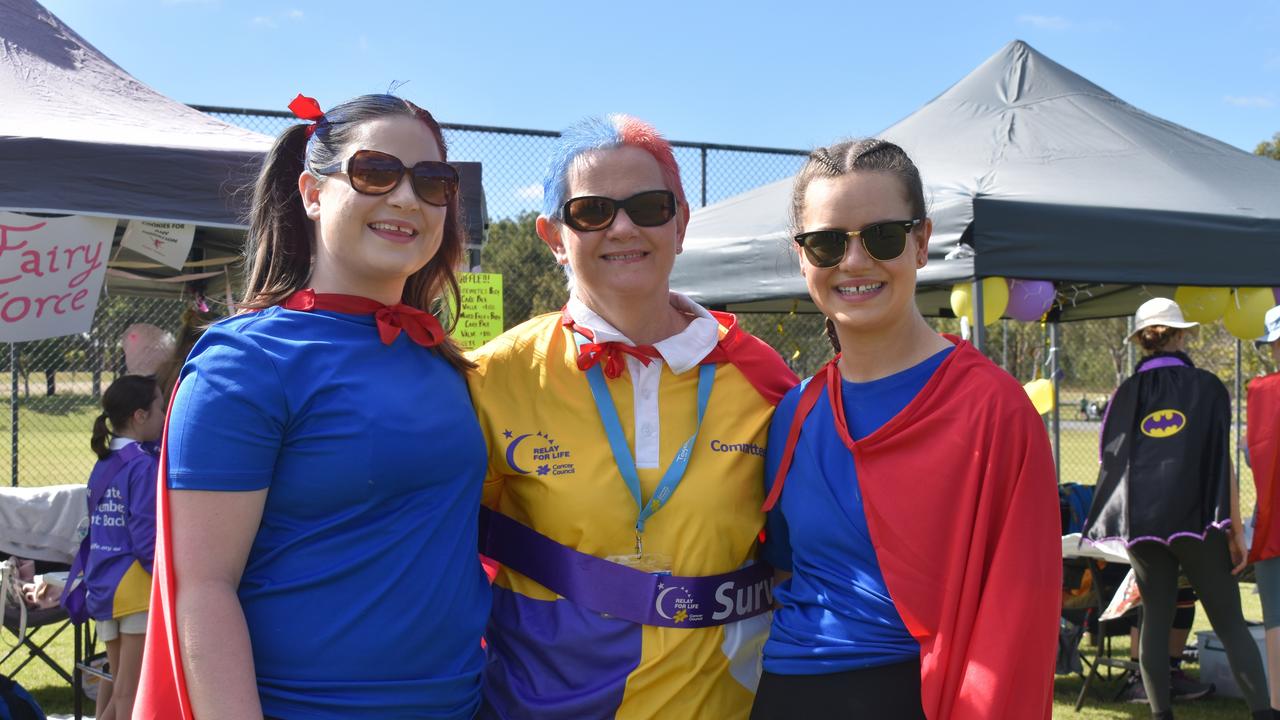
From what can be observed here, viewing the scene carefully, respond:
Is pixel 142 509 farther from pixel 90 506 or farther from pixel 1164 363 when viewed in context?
pixel 1164 363

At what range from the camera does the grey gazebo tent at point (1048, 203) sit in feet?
15.1

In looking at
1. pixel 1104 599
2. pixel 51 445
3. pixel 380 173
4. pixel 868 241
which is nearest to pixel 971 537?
pixel 868 241

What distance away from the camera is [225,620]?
5.14ft

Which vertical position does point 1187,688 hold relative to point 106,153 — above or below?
below

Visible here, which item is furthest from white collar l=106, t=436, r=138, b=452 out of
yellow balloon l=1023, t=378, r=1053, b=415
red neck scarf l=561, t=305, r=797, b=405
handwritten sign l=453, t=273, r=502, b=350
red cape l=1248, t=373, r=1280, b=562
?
red cape l=1248, t=373, r=1280, b=562

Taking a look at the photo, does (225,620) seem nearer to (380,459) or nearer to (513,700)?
(380,459)

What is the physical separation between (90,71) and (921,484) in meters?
4.44

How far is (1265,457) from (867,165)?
4025 mm

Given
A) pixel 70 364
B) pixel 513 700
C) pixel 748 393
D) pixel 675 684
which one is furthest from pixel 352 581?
pixel 70 364

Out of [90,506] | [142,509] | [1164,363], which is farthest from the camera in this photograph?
[1164,363]

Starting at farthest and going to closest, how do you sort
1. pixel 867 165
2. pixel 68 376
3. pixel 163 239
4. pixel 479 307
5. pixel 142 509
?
pixel 68 376
pixel 479 307
pixel 142 509
pixel 163 239
pixel 867 165

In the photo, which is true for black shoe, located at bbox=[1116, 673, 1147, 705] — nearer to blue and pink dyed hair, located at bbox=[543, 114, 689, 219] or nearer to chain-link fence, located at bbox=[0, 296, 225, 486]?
blue and pink dyed hair, located at bbox=[543, 114, 689, 219]

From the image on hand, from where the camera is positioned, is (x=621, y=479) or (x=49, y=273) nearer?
(x=621, y=479)

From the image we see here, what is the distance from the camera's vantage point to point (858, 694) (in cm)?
182
